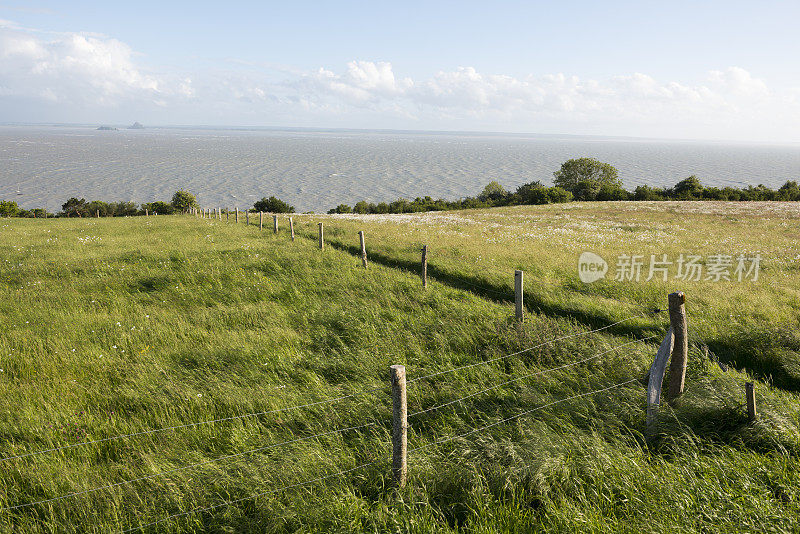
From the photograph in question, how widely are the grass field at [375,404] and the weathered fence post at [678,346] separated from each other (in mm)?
398

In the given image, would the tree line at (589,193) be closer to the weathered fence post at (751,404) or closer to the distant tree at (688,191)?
the distant tree at (688,191)

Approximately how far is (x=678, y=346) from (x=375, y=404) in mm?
5006

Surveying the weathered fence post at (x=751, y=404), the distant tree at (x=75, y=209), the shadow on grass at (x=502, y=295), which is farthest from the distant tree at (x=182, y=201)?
the weathered fence post at (x=751, y=404)

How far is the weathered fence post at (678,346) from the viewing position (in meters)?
6.46

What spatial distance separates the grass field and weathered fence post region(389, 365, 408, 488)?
228mm

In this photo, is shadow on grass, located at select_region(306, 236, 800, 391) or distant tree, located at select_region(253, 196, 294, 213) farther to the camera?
distant tree, located at select_region(253, 196, 294, 213)

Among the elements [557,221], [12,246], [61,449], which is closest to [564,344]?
[61,449]

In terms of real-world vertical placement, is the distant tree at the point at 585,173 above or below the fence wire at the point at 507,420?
above

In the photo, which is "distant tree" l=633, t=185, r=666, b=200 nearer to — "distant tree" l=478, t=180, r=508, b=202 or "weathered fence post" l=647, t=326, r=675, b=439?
"distant tree" l=478, t=180, r=508, b=202

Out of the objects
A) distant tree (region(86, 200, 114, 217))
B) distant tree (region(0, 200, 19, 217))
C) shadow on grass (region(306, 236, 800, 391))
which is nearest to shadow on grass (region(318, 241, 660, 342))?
shadow on grass (region(306, 236, 800, 391))

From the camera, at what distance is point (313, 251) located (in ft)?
64.8

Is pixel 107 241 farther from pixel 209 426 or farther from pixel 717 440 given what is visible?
pixel 717 440

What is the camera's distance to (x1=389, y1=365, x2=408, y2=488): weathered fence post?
4887 millimetres

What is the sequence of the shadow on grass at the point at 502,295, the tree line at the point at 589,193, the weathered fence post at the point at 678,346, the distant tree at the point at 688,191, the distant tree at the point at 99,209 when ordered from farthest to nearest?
the distant tree at the point at 688,191, the tree line at the point at 589,193, the distant tree at the point at 99,209, the shadow on grass at the point at 502,295, the weathered fence post at the point at 678,346
